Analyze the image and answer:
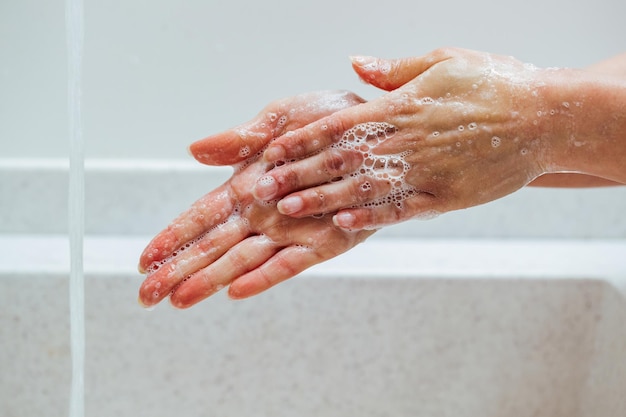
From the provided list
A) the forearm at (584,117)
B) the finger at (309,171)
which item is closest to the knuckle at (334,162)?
the finger at (309,171)

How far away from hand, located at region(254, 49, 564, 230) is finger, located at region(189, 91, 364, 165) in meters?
0.05

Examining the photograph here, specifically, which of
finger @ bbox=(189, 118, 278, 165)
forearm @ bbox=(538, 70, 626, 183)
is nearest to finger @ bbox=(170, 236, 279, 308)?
finger @ bbox=(189, 118, 278, 165)

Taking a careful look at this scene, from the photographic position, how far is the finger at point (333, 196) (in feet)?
2.34

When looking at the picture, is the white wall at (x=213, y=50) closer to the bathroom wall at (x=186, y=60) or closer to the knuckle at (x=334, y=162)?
the bathroom wall at (x=186, y=60)

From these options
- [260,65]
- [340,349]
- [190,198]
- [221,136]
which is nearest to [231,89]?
[260,65]

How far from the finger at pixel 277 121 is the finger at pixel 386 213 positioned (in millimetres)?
140

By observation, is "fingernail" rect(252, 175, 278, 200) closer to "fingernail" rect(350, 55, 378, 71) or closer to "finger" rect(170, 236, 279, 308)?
"finger" rect(170, 236, 279, 308)

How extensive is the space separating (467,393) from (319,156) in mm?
564

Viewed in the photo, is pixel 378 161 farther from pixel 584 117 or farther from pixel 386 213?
pixel 584 117

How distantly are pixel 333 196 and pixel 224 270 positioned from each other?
0.15 m

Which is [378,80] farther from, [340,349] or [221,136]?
[340,349]

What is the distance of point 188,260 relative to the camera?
2.44ft

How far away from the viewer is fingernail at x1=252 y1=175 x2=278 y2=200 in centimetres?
72

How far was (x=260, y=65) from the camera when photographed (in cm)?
110
